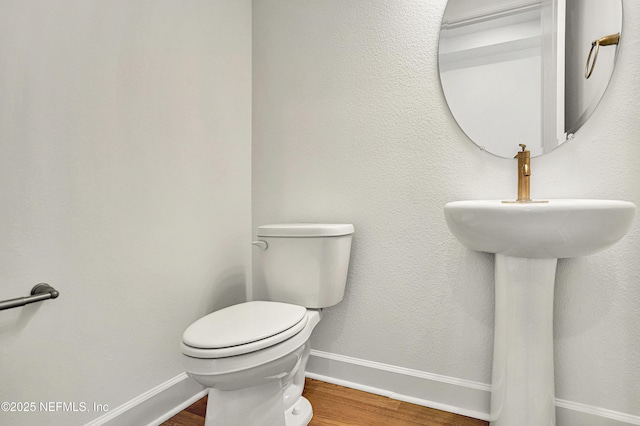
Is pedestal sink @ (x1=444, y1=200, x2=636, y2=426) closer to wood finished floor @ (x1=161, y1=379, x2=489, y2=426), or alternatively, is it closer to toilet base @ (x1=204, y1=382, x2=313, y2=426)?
wood finished floor @ (x1=161, y1=379, x2=489, y2=426)

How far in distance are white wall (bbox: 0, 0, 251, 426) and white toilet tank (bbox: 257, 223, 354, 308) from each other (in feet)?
1.07

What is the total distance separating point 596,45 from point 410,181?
0.80 meters

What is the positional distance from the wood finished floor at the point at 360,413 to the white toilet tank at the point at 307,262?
0.43 metres

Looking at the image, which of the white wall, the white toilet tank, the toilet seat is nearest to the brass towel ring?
the white toilet tank

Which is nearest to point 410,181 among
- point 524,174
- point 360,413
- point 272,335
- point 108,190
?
point 524,174

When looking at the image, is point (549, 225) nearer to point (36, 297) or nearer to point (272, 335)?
point (272, 335)

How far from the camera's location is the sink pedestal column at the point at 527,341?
111cm

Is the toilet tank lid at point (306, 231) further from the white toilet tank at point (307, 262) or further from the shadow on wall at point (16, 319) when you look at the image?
the shadow on wall at point (16, 319)

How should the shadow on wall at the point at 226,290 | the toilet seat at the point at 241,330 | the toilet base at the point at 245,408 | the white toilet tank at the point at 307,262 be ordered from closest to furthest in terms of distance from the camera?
the toilet seat at the point at 241,330 → the toilet base at the point at 245,408 → the white toilet tank at the point at 307,262 → the shadow on wall at the point at 226,290

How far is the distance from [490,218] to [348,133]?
85 cm

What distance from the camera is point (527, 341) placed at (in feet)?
3.68

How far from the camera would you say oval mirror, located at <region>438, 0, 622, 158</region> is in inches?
49.4

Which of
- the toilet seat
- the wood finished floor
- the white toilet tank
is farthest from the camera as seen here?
the white toilet tank

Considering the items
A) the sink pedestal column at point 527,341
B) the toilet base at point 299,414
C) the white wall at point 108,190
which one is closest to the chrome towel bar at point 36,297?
the white wall at point 108,190
